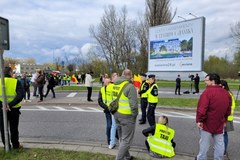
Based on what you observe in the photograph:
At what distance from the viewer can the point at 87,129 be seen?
737cm

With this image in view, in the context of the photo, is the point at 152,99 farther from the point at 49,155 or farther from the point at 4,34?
the point at 4,34

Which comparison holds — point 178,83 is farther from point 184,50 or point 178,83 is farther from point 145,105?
point 184,50

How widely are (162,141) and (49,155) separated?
2402 mm

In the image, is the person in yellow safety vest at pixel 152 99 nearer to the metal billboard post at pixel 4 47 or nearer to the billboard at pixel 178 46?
the metal billboard post at pixel 4 47

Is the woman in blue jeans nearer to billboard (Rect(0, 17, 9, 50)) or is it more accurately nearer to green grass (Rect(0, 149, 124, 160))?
green grass (Rect(0, 149, 124, 160))

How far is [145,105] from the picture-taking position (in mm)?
8242

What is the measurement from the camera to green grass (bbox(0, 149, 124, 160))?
461 cm

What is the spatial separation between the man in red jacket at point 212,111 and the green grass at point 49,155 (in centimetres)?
185

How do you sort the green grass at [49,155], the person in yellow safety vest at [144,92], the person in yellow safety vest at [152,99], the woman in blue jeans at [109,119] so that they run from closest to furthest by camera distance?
the green grass at [49,155] → the woman in blue jeans at [109,119] → the person in yellow safety vest at [152,99] → the person in yellow safety vest at [144,92]

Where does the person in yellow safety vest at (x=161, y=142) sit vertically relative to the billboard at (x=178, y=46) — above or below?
below

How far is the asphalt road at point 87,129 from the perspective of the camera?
19.5 feet

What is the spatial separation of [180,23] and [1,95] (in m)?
32.4

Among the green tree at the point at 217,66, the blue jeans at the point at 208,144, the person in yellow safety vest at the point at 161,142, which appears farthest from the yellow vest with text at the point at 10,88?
the green tree at the point at 217,66

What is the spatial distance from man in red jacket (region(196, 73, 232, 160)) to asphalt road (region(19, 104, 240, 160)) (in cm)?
122
